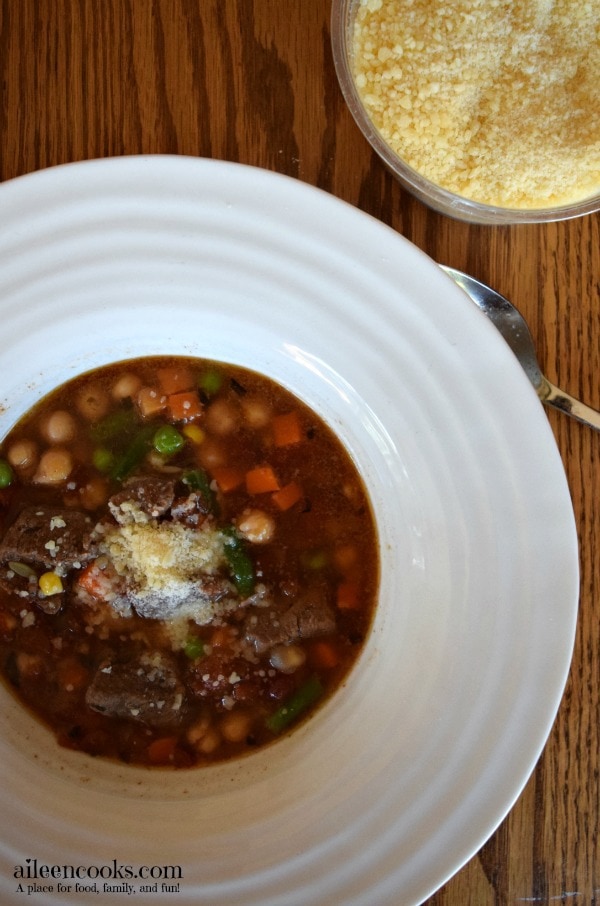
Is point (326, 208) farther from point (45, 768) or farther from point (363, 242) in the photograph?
point (45, 768)

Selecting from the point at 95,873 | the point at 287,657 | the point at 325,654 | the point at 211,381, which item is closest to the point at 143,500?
the point at 211,381

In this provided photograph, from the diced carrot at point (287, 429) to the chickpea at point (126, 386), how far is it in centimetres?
59

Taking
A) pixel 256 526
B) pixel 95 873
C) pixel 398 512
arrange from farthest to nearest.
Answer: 1. pixel 256 526
2. pixel 398 512
3. pixel 95 873

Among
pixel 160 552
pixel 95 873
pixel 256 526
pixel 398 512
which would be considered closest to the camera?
pixel 95 873

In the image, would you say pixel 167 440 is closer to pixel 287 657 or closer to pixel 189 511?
pixel 189 511

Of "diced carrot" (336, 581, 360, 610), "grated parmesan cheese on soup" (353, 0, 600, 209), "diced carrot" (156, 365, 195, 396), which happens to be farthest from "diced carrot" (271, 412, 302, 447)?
"grated parmesan cheese on soup" (353, 0, 600, 209)

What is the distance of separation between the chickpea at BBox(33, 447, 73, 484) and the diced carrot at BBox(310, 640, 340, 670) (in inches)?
49.6

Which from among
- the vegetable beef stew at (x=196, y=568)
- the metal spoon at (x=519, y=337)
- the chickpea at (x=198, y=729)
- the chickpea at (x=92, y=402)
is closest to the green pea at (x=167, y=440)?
the vegetable beef stew at (x=196, y=568)

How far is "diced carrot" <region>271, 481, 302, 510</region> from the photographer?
10.1 ft

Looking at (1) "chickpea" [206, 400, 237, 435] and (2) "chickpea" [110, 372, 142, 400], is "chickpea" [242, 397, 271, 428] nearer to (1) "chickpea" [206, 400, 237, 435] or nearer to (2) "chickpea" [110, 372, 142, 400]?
(1) "chickpea" [206, 400, 237, 435]

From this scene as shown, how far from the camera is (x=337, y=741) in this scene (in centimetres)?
285

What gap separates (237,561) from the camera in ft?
9.87

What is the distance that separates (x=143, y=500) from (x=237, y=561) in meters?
0.45

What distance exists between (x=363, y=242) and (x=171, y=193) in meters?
0.69
